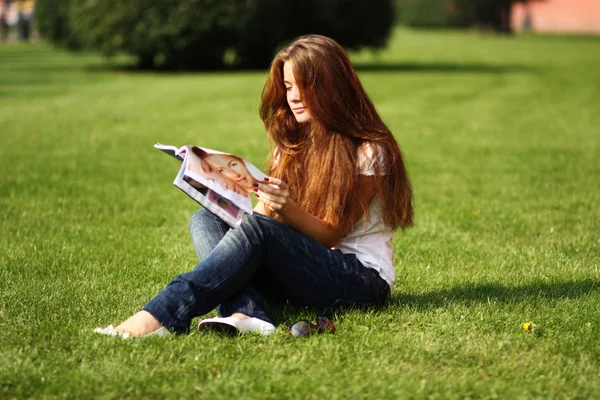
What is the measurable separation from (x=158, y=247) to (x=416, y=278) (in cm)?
174

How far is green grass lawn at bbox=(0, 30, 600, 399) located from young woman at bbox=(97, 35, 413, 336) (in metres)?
0.16

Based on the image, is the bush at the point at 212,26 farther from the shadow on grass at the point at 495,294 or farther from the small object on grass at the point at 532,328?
the small object on grass at the point at 532,328

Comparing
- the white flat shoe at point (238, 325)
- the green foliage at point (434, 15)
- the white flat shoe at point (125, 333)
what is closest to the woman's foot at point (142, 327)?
the white flat shoe at point (125, 333)

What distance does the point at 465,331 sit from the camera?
3.84 metres

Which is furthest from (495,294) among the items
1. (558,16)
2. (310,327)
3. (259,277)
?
(558,16)

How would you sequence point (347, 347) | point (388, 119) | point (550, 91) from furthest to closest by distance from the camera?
point (550, 91), point (388, 119), point (347, 347)

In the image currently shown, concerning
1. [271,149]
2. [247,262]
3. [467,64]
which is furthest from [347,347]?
[467,64]

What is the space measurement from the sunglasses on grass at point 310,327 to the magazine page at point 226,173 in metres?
0.57

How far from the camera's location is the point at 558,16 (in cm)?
6888

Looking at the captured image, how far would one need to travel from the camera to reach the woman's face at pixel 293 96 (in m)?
3.80

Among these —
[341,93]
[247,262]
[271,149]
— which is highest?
[341,93]

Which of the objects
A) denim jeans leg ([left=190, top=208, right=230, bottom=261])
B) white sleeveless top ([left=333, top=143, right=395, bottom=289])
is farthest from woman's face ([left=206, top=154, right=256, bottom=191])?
white sleeveless top ([left=333, top=143, right=395, bottom=289])

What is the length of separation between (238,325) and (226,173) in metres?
0.66

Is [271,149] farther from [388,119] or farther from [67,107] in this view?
[67,107]
